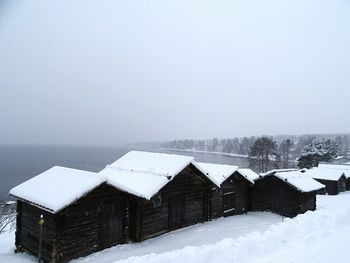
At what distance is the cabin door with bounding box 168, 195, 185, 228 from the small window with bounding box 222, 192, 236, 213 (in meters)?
5.02

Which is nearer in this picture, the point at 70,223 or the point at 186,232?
the point at 70,223

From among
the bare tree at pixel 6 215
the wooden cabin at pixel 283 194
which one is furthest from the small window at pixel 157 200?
the bare tree at pixel 6 215

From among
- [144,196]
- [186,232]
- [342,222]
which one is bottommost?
[186,232]

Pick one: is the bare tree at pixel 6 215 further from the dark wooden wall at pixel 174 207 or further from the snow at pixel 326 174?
the snow at pixel 326 174

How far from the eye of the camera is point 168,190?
1889 centimetres

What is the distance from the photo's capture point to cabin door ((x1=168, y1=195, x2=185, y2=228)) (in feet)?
62.9

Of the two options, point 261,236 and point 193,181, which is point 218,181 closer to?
point 193,181

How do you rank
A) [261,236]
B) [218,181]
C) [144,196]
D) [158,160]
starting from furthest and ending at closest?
[218,181] < [158,160] < [144,196] < [261,236]

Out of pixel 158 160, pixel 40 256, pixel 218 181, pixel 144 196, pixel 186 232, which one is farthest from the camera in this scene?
pixel 218 181

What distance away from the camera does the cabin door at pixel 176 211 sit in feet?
62.9

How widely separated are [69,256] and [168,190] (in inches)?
271

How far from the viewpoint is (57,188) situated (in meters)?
14.7

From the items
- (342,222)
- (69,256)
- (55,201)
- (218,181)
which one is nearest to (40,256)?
(69,256)

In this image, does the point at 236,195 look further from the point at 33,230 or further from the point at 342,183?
the point at 342,183
